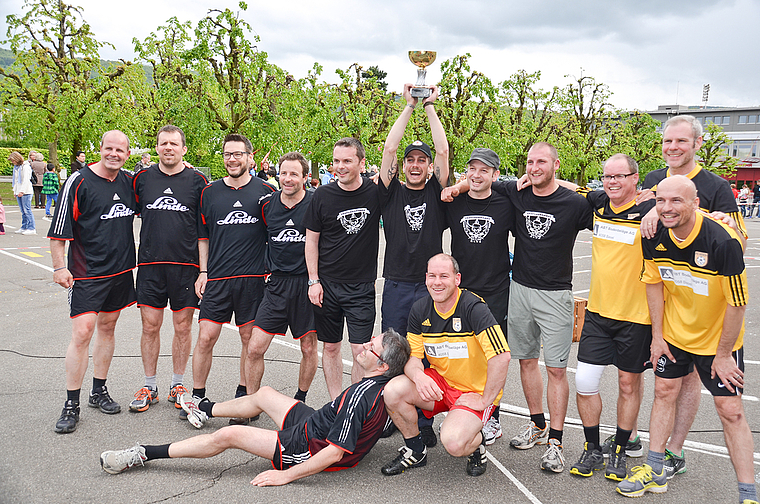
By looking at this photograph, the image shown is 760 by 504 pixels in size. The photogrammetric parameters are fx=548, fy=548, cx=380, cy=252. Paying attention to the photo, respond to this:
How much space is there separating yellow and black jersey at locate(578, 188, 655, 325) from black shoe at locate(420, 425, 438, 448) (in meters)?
1.62

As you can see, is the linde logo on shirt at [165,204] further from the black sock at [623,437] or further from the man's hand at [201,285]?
the black sock at [623,437]

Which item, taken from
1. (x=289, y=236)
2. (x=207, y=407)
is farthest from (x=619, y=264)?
(x=207, y=407)

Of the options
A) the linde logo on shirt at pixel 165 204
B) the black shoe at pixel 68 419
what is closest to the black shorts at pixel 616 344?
the linde logo on shirt at pixel 165 204

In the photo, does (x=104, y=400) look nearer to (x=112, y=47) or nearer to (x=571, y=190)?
(x=571, y=190)

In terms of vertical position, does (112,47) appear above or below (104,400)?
above

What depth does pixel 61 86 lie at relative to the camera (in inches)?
925

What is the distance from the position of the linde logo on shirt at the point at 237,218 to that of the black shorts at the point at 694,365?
3.48 metres

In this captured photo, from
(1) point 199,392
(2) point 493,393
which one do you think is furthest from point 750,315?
(1) point 199,392

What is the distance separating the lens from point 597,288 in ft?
13.6

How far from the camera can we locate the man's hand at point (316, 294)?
186 inches

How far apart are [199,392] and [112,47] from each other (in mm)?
28748

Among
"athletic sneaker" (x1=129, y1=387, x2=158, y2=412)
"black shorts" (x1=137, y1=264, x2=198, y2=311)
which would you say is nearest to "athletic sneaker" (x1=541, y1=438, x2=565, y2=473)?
"black shorts" (x1=137, y1=264, x2=198, y2=311)

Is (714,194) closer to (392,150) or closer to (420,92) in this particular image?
(420,92)

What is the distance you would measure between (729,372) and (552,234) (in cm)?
149
